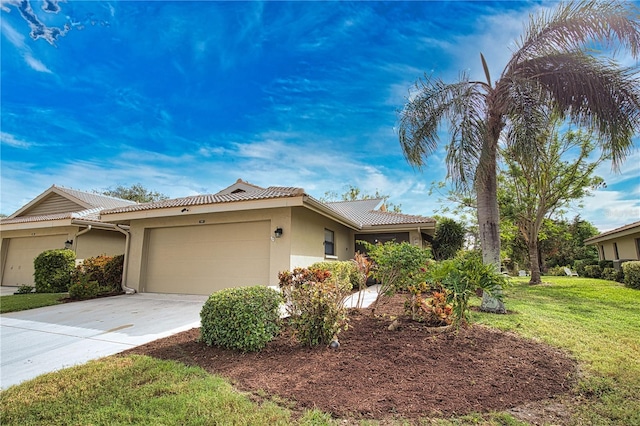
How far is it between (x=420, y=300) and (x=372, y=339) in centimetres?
157

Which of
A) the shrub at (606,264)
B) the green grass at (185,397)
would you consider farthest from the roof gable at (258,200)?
the shrub at (606,264)

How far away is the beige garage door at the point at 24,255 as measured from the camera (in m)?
14.0

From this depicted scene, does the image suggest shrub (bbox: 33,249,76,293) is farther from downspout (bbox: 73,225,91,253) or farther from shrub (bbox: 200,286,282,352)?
shrub (bbox: 200,286,282,352)

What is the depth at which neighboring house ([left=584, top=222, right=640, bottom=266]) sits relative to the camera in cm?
1538

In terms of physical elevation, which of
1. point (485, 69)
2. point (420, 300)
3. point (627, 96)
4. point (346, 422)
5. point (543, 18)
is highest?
point (543, 18)

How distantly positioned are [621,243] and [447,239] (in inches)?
487

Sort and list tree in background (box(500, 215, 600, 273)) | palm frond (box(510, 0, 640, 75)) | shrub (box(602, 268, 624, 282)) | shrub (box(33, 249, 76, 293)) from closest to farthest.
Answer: palm frond (box(510, 0, 640, 75))
shrub (box(33, 249, 76, 293))
shrub (box(602, 268, 624, 282))
tree in background (box(500, 215, 600, 273))

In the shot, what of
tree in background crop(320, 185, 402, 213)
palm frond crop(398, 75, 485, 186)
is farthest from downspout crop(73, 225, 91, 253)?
tree in background crop(320, 185, 402, 213)

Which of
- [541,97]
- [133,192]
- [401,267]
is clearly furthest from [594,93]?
[133,192]

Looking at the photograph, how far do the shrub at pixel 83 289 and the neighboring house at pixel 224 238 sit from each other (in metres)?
1.14

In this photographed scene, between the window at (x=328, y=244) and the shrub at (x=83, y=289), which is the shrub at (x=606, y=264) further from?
the shrub at (x=83, y=289)

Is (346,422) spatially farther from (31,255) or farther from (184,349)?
(31,255)

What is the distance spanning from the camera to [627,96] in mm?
6293

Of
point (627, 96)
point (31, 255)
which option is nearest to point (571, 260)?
point (627, 96)
